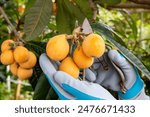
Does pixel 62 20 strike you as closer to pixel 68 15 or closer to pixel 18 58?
pixel 68 15

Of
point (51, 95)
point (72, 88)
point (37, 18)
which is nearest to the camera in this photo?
point (72, 88)

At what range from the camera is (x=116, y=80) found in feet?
3.70

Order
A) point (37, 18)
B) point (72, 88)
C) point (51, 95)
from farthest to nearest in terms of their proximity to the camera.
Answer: point (51, 95), point (37, 18), point (72, 88)

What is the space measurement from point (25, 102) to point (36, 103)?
0.03 metres

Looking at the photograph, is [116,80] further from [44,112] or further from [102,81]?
[44,112]

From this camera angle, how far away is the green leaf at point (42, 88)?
49.4 inches

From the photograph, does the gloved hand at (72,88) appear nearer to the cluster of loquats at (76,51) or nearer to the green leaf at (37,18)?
the cluster of loquats at (76,51)

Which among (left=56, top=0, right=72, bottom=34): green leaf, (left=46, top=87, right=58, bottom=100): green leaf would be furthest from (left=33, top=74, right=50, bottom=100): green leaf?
(left=56, top=0, right=72, bottom=34): green leaf

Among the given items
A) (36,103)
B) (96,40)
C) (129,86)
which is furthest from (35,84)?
(96,40)

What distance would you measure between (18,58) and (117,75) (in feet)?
1.00

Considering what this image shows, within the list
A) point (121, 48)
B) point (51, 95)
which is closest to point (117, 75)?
point (121, 48)

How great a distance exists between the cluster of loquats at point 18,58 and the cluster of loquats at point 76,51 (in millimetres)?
183

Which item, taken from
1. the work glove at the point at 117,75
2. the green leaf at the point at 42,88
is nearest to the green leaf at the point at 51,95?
the green leaf at the point at 42,88

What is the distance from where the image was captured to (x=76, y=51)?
956 millimetres
